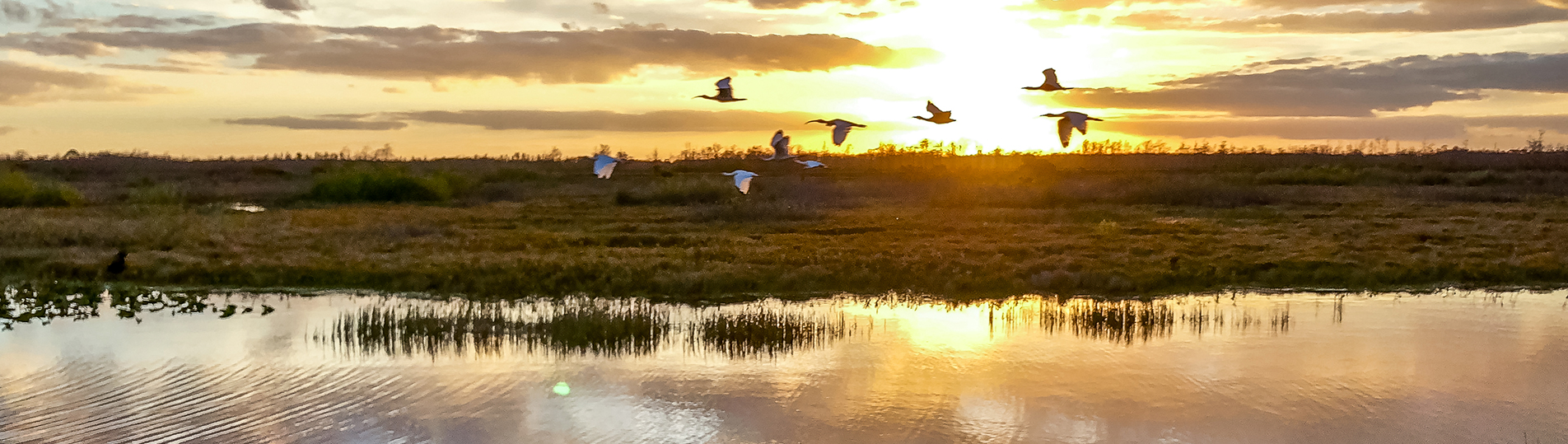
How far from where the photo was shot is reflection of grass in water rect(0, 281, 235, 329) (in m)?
14.1

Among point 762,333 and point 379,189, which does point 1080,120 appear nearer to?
point 762,333

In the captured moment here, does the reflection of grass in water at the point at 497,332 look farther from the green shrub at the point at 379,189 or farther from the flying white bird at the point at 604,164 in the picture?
the green shrub at the point at 379,189

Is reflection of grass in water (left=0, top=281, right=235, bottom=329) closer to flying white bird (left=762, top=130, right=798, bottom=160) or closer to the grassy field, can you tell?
the grassy field

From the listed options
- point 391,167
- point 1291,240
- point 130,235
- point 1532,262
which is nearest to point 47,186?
point 391,167

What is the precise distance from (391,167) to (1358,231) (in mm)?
31652

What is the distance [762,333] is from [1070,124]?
466 cm

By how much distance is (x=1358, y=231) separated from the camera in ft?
76.8

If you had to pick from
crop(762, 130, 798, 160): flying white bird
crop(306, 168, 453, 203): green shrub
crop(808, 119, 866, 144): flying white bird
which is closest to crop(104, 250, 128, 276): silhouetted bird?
crop(762, 130, 798, 160): flying white bird

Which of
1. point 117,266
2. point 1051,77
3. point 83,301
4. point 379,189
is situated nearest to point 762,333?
point 1051,77

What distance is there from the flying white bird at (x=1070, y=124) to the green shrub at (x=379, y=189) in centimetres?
3032

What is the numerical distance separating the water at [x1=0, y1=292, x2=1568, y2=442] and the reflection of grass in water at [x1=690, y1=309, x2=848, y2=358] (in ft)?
0.13

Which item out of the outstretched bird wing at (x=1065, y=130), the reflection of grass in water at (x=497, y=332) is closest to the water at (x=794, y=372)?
the reflection of grass in water at (x=497, y=332)

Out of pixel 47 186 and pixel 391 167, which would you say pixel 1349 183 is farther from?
pixel 47 186

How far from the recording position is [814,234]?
23.4 m
